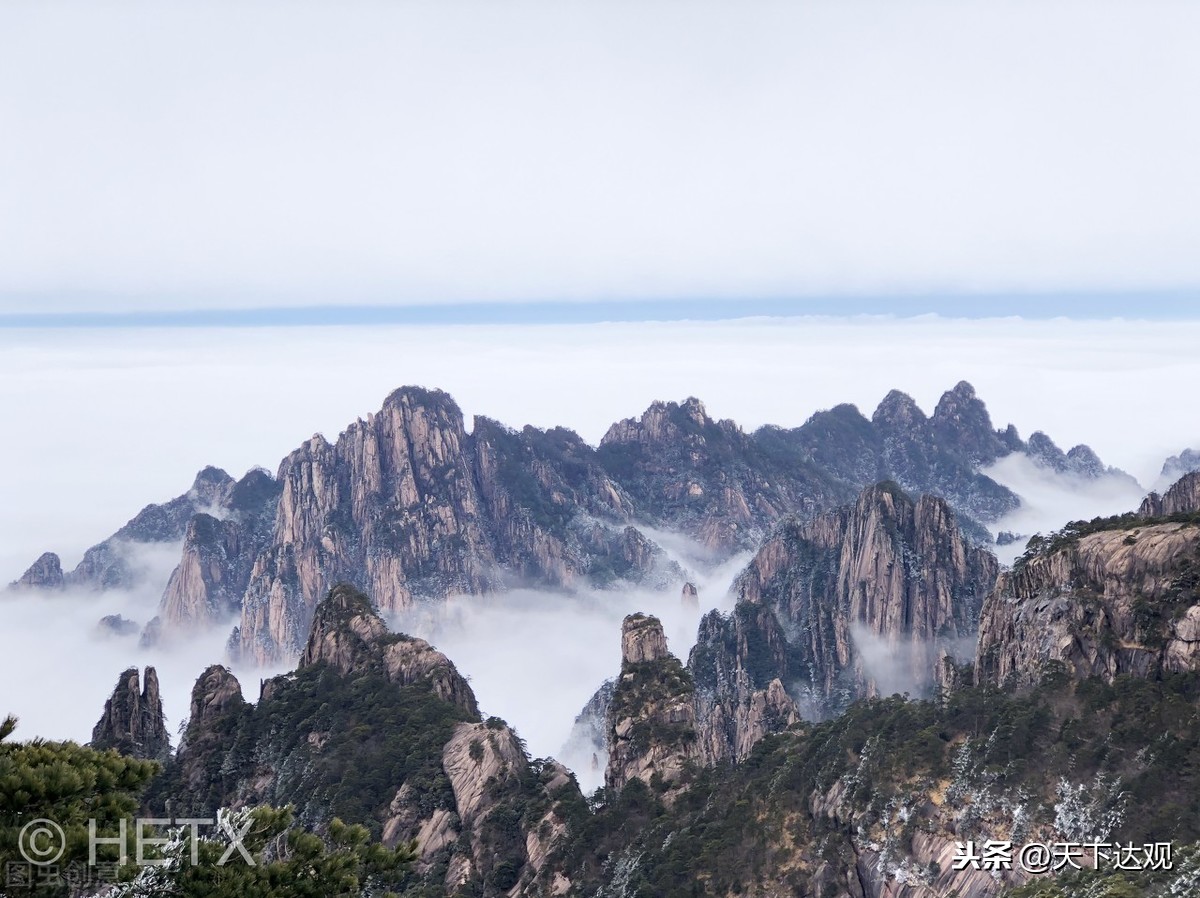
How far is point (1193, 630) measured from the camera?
2402 inches

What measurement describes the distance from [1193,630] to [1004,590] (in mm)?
20382

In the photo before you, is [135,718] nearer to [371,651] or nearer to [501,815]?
[371,651]

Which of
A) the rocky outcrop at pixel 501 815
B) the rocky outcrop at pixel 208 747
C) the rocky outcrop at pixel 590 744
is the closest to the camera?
the rocky outcrop at pixel 501 815

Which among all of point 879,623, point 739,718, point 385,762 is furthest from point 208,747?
point 879,623

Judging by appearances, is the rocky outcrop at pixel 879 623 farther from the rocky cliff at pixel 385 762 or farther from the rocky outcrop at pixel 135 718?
the rocky outcrop at pixel 135 718

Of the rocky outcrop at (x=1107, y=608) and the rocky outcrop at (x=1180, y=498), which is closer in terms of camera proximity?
the rocky outcrop at (x=1107, y=608)

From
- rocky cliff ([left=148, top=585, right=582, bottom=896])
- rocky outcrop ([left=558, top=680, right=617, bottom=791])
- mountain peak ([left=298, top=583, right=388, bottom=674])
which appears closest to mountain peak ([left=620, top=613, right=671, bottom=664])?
rocky cliff ([left=148, top=585, right=582, bottom=896])

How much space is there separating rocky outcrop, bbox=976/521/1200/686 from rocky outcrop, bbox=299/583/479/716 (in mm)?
50571

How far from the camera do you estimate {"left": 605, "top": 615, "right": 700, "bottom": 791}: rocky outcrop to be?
3425 inches

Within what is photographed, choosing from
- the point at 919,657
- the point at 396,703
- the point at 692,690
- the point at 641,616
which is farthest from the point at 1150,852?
the point at 919,657

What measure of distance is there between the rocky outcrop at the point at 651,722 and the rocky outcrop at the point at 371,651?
1699cm

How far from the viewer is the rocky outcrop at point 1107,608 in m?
63.7

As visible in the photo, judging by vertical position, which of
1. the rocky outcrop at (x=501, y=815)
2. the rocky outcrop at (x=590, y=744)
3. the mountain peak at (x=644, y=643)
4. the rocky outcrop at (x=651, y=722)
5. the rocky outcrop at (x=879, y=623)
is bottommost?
the rocky outcrop at (x=590, y=744)

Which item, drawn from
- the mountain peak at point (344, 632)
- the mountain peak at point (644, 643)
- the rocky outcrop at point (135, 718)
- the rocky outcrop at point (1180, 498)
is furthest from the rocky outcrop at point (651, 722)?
the rocky outcrop at point (1180, 498)
